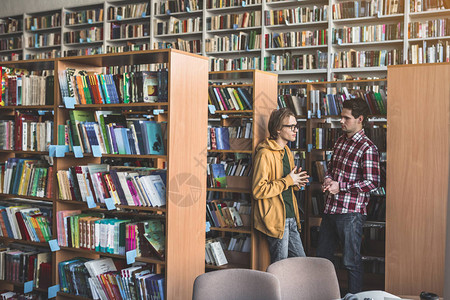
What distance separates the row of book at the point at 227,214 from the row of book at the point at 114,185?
1.05m

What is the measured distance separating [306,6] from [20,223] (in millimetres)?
5732

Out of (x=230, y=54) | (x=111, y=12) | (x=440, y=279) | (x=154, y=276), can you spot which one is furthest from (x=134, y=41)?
(x=440, y=279)

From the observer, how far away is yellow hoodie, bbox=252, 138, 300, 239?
3822mm

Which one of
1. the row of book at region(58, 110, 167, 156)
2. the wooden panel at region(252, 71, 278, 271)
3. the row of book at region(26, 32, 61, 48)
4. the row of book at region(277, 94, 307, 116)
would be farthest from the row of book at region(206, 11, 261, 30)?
the row of book at region(58, 110, 167, 156)

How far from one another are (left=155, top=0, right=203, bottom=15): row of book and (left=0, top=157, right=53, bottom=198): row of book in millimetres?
5258

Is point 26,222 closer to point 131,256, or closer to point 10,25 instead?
point 131,256

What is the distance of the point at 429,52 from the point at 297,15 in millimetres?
2105

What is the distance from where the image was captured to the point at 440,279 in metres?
3.38

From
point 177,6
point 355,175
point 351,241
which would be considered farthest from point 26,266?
point 177,6

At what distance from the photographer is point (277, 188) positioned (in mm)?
3818

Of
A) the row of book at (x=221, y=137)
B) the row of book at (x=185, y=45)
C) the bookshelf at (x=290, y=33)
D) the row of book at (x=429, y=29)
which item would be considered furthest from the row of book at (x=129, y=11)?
the row of book at (x=221, y=137)

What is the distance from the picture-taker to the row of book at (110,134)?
3428 mm

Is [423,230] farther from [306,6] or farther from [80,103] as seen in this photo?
[306,6]

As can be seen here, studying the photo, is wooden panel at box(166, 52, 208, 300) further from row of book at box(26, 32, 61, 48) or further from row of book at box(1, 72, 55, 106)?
row of book at box(26, 32, 61, 48)
